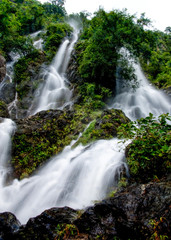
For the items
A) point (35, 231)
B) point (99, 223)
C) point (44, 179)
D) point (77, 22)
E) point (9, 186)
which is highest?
point (77, 22)

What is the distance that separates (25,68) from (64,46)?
7.79 metres

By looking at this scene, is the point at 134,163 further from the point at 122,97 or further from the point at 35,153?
the point at 122,97

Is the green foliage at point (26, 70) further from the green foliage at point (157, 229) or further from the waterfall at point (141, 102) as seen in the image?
the green foliage at point (157, 229)

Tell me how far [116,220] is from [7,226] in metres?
2.11

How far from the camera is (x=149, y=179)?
3.79 m

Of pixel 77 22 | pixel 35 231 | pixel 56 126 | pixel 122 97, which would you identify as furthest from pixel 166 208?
pixel 77 22

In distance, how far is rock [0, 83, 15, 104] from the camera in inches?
479

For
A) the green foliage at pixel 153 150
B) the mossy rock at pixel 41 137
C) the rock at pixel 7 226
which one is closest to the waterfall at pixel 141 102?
the mossy rock at pixel 41 137

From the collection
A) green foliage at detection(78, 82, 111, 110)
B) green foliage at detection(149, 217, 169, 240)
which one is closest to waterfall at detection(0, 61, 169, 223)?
green foliage at detection(149, 217, 169, 240)

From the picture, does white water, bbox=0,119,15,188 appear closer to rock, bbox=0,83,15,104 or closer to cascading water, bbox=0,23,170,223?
cascading water, bbox=0,23,170,223

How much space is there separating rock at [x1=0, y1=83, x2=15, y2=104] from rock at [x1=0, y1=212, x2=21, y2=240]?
10.2 metres

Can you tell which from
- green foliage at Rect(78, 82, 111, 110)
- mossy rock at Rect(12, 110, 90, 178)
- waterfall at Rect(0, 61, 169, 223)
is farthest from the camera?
green foliage at Rect(78, 82, 111, 110)

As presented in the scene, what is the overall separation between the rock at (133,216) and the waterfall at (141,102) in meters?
7.81

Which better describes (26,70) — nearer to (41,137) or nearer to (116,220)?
(41,137)
